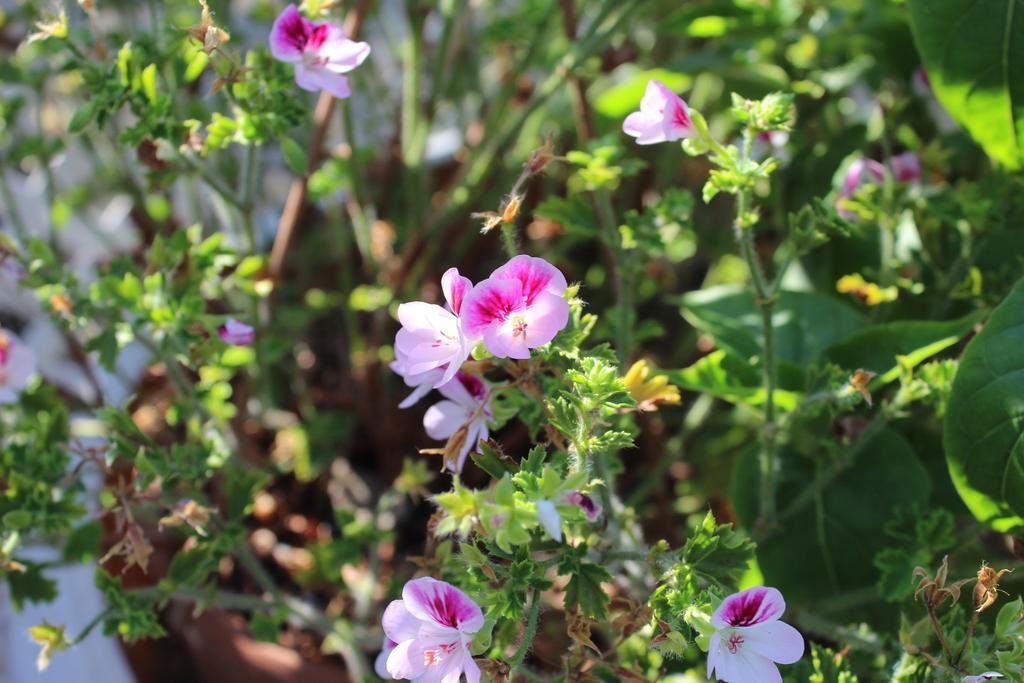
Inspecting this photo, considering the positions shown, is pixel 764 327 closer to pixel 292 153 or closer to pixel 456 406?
pixel 456 406

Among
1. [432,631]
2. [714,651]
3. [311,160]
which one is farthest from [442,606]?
[311,160]

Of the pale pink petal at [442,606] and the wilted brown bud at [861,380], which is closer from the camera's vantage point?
the pale pink petal at [442,606]

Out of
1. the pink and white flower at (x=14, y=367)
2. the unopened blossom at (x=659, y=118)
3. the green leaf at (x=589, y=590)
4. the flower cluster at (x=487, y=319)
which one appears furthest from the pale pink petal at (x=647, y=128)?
the pink and white flower at (x=14, y=367)

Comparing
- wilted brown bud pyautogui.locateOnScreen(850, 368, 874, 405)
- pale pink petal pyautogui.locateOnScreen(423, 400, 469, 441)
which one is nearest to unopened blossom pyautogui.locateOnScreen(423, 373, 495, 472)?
pale pink petal pyautogui.locateOnScreen(423, 400, 469, 441)

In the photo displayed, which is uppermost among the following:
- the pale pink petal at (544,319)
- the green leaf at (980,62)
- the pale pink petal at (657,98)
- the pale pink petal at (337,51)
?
the pale pink petal at (337,51)

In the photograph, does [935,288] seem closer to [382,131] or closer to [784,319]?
[784,319]

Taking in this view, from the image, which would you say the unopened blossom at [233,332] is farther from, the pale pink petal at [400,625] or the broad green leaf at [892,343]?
the broad green leaf at [892,343]
